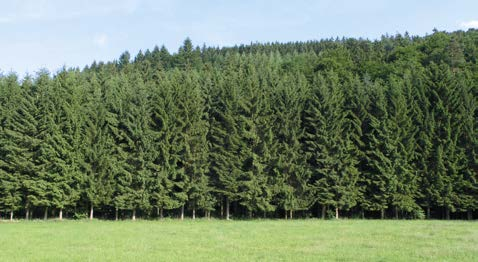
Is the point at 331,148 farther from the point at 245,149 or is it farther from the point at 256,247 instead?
the point at 256,247

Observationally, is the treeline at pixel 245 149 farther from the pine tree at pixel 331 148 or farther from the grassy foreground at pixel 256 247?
the grassy foreground at pixel 256 247

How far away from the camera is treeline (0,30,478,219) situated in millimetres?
47219

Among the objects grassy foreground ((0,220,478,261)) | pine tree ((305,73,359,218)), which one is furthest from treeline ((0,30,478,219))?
grassy foreground ((0,220,478,261))

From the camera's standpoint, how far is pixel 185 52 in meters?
130

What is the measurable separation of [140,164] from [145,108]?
22.7 feet

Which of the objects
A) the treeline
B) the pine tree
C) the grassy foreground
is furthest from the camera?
the pine tree

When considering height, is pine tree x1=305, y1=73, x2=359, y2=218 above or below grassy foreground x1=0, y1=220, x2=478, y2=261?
above

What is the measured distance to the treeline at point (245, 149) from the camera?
47.2 metres

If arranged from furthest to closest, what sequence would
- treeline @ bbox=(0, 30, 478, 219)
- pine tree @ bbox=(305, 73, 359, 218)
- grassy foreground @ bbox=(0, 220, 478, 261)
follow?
pine tree @ bbox=(305, 73, 359, 218)
treeline @ bbox=(0, 30, 478, 219)
grassy foreground @ bbox=(0, 220, 478, 261)

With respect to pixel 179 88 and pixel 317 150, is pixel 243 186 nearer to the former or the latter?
pixel 317 150

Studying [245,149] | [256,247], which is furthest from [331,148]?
[256,247]

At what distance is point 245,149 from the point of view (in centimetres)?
4975

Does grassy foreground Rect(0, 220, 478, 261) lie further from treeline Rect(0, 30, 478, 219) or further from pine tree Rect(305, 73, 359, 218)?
treeline Rect(0, 30, 478, 219)

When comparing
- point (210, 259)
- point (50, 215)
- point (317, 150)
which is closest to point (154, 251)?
point (210, 259)
